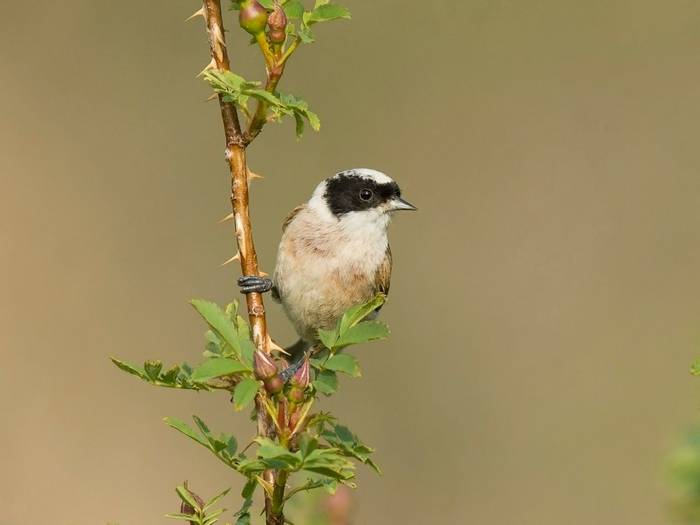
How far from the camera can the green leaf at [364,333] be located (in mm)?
1836

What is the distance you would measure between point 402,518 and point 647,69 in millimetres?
4239

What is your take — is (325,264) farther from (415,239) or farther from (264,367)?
(415,239)

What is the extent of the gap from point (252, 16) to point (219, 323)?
1.90 ft

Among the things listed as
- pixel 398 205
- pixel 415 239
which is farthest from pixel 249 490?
pixel 415 239

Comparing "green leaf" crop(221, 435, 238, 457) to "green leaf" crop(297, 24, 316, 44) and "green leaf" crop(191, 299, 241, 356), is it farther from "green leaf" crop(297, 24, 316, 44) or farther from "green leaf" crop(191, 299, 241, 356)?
"green leaf" crop(297, 24, 316, 44)

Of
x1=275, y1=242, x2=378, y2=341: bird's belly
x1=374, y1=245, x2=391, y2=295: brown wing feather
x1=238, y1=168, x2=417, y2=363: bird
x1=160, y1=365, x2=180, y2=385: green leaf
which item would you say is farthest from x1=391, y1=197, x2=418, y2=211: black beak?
x1=160, y1=365, x2=180, y2=385: green leaf

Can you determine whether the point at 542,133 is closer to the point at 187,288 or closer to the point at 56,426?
the point at 187,288

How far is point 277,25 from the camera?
190cm

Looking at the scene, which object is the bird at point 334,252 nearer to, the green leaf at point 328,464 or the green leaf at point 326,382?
the green leaf at point 326,382

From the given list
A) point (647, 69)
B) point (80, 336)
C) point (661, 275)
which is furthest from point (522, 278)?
point (80, 336)

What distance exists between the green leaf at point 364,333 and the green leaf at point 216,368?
25 cm

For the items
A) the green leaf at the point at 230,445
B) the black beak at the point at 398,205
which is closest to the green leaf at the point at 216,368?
the green leaf at the point at 230,445

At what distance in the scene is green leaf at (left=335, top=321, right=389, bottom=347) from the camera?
1836 mm

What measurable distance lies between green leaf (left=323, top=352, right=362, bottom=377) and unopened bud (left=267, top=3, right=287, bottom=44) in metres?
0.62
